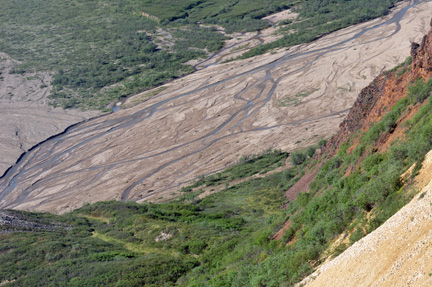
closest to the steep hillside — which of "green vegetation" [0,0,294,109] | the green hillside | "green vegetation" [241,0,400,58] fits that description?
"green vegetation" [0,0,294,109]

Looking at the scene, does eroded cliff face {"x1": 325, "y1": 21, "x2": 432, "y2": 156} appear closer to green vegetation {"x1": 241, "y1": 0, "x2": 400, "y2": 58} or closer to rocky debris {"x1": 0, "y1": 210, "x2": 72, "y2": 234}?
rocky debris {"x1": 0, "y1": 210, "x2": 72, "y2": 234}

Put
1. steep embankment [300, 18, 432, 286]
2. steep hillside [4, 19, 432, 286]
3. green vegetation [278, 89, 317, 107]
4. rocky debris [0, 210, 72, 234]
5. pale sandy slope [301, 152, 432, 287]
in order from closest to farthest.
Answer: pale sandy slope [301, 152, 432, 287], steep embankment [300, 18, 432, 286], steep hillside [4, 19, 432, 286], rocky debris [0, 210, 72, 234], green vegetation [278, 89, 317, 107]

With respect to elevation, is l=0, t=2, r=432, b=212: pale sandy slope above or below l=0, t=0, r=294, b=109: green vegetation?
below

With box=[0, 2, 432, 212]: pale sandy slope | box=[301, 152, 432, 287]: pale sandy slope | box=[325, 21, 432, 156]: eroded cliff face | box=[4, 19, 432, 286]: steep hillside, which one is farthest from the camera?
box=[0, 2, 432, 212]: pale sandy slope

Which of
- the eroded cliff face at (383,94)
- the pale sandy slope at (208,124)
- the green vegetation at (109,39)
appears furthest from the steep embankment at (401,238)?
the green vegetation at (109,39)

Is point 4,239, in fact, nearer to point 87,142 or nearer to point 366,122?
point 366,122

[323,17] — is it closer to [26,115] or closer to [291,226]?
[26,115]

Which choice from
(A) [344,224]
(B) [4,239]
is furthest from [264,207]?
(A) [344,224]
